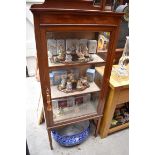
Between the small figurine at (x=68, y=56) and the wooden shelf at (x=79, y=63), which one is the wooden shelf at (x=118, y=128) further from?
the small figurine at (x=68, y=56)

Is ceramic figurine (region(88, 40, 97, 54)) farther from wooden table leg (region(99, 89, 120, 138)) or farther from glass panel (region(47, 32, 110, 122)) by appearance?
wooden table leg (region(99, 89, 120, 138))

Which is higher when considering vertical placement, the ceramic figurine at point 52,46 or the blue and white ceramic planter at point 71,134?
the ceramic figurine at point 52,46

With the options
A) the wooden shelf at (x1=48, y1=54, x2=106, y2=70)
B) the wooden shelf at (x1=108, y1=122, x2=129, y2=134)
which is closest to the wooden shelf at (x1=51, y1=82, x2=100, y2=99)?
the wooden shelf at (x1=48, y1=54, x2=106, y2=70)

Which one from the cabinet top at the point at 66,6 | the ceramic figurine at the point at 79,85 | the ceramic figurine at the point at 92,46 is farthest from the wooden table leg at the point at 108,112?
the cabinet top at the point at 66,6

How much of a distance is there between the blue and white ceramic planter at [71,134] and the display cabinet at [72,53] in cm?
16

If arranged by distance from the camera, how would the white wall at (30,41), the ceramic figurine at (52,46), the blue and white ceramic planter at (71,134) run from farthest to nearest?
the white wall at (30,41), the blue and white ceramic planter at (71,134), the ceramic figurine at (52,46)

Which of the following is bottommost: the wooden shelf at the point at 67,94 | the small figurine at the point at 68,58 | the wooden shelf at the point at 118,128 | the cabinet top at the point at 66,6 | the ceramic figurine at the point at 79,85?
the wooden shelf at the point at 118,128

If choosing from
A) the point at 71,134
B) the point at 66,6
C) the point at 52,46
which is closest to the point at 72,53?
the point at 52,46

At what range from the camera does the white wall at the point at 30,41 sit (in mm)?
2230

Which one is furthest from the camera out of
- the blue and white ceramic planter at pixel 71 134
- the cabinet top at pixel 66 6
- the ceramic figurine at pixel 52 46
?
the blue and white ceramic planter at pixel 71 134

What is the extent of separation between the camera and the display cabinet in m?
1.01
